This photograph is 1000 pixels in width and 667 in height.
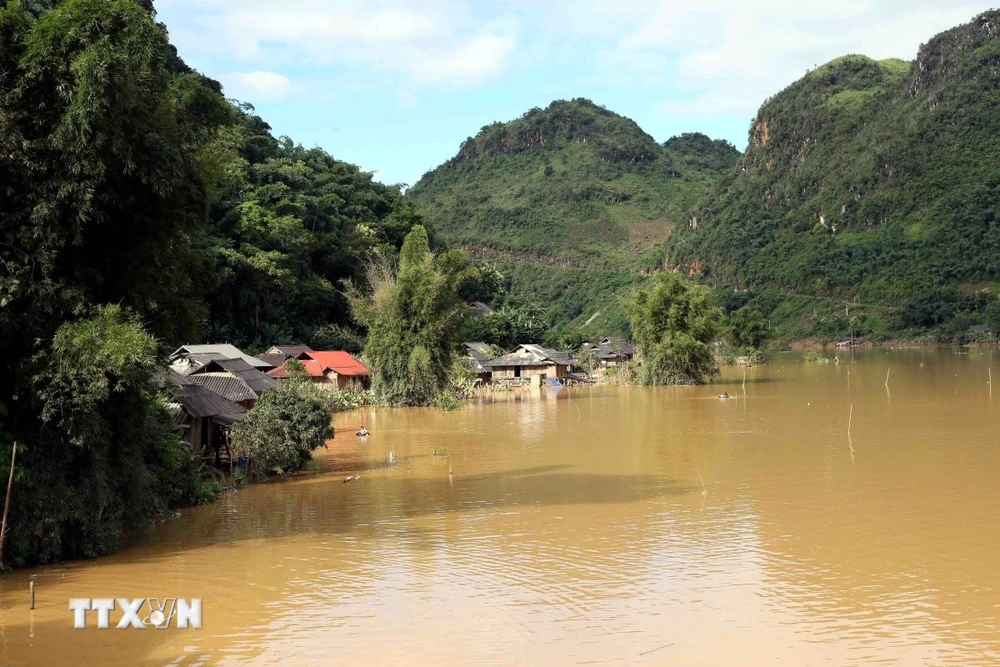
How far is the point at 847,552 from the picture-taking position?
13.2 m

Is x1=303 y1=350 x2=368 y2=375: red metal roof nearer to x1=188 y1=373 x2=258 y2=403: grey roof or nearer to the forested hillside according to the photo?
x1=188 y1=373 x2=258 y2=403: grey roof

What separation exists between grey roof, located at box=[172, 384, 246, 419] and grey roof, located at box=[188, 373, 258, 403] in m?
1.78

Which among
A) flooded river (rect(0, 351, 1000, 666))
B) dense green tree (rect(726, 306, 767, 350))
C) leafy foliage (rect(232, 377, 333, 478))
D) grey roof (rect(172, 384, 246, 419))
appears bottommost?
flooded river (rect(0, 351, 1000, 666))

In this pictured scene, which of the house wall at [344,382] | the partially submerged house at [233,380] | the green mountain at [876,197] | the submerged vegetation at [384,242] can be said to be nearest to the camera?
the submerged vegetation at [384,242]

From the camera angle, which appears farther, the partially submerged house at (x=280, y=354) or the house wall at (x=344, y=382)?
the house wall at (x=344, y=382)

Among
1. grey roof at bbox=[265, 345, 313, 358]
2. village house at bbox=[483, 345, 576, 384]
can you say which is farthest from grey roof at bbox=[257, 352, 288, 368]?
village house at bbox=[483, 345, 576, 384]

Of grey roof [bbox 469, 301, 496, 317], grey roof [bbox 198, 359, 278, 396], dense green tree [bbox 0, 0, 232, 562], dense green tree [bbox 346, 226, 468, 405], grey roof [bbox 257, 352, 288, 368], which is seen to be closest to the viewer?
dense green tree [bbox 0, 0, 232, 562]

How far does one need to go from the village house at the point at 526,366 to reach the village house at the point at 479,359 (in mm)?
309

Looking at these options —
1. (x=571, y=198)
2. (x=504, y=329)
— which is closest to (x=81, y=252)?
(x=504, y=329)

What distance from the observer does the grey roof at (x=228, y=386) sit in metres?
22.8

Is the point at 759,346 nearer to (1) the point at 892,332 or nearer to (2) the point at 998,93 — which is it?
(1) the point at 892,332

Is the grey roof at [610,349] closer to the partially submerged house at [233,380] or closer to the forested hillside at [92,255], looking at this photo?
the partially submerged house at [233,380]

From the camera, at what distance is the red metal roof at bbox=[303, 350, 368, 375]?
44.8 meters

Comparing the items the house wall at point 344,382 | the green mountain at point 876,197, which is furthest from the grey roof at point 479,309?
the green mountain at point 876,197
